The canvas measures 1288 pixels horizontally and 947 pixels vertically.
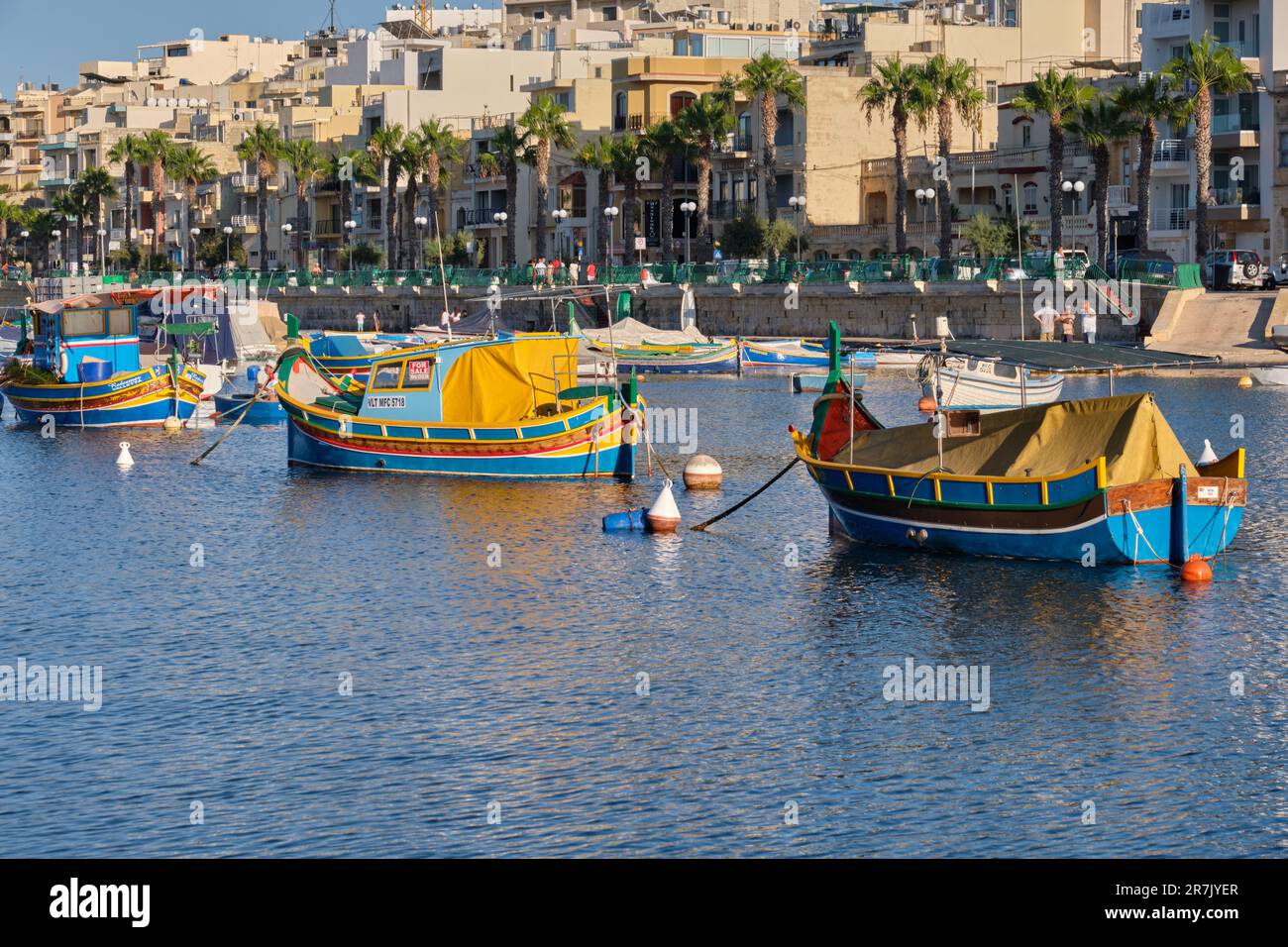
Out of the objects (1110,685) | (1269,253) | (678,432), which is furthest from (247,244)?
(1110,685)

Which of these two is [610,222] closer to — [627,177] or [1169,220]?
[627,177]

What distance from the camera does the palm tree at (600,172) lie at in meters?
112

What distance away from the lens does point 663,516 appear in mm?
39844

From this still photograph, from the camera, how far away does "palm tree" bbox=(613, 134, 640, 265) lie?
108125mm

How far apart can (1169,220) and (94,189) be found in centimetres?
9843

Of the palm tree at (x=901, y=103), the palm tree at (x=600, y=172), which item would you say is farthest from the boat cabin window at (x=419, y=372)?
the palm tree at (x=600, y=172)

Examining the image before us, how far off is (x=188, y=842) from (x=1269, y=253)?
241 ft

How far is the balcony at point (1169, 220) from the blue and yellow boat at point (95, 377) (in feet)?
150

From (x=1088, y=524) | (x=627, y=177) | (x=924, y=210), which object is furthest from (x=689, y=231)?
(x=1088, y=524)

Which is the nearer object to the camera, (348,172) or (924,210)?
(924,210)

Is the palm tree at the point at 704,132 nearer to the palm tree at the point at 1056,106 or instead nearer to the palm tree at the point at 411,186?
the palm tree at the point at 411,186

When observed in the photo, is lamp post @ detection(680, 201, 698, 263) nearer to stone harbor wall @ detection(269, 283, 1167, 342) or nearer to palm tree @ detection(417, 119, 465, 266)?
stone harbor wall @ detection(269, 283, 1167, 342)

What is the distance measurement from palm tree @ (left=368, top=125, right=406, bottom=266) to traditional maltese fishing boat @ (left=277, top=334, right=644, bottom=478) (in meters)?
74.4
